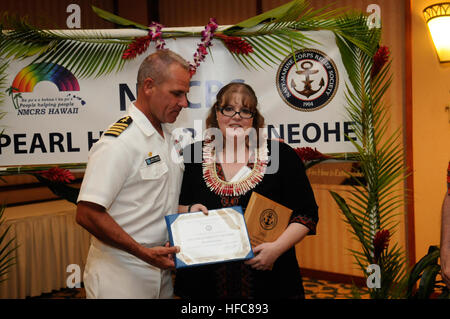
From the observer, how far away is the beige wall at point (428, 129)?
3.64 m

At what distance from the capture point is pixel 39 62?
2.47 m

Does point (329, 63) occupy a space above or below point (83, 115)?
above

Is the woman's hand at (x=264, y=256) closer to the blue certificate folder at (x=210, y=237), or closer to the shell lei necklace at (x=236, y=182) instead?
the blue certificate folder at (x=210, y=237)

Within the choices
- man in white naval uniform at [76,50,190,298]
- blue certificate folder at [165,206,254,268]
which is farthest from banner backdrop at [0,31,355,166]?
blue certificate folder at [165,206,254,268]

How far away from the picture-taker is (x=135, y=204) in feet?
5.94

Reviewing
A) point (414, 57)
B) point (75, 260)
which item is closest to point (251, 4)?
point (414, 57)

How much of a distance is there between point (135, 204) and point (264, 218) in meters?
0.58

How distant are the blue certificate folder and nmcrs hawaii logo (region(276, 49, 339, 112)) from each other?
102 centimetres

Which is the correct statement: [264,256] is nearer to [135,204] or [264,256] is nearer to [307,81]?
[135,204]

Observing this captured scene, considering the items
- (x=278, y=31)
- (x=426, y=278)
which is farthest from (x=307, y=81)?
(x=426, y=278)

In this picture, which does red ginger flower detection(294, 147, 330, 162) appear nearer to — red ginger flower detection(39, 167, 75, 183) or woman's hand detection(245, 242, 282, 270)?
woman's hand detection(245, 242, 282, 270)

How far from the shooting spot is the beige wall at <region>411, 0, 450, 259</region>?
3645 millimetres
